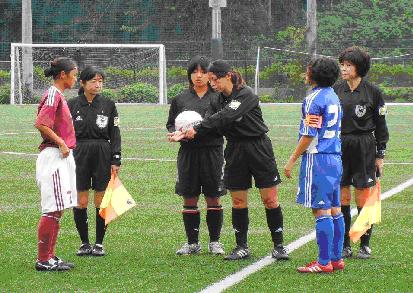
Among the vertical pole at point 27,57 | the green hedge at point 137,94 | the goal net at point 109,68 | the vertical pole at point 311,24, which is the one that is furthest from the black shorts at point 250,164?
the vertical pole at point 311,24

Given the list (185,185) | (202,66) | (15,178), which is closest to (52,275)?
(185,185)

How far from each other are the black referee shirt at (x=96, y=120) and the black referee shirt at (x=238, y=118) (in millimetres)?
924

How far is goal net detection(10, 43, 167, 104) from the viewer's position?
1742 inches

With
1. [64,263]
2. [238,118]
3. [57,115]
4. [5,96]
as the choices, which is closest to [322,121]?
[238,118]

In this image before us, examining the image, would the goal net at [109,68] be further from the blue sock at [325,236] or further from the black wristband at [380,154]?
the blue sock at [325,236]

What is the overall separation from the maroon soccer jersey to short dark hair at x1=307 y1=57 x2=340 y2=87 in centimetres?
207

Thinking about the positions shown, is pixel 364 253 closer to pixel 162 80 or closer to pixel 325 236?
pixel 325 236

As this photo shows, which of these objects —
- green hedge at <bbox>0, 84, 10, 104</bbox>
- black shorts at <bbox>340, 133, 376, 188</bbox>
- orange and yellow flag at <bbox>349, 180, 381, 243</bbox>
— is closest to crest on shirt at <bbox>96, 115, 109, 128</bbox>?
black shorts at <bbox>340, 133, 376, 188</bbox>

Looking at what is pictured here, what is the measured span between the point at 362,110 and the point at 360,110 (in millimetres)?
21

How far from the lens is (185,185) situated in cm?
1096

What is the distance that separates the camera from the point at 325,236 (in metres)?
9.66

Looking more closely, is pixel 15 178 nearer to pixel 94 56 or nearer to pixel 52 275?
pixel 52 275

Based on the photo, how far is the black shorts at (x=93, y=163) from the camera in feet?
35.5

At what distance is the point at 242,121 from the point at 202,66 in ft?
2.60
